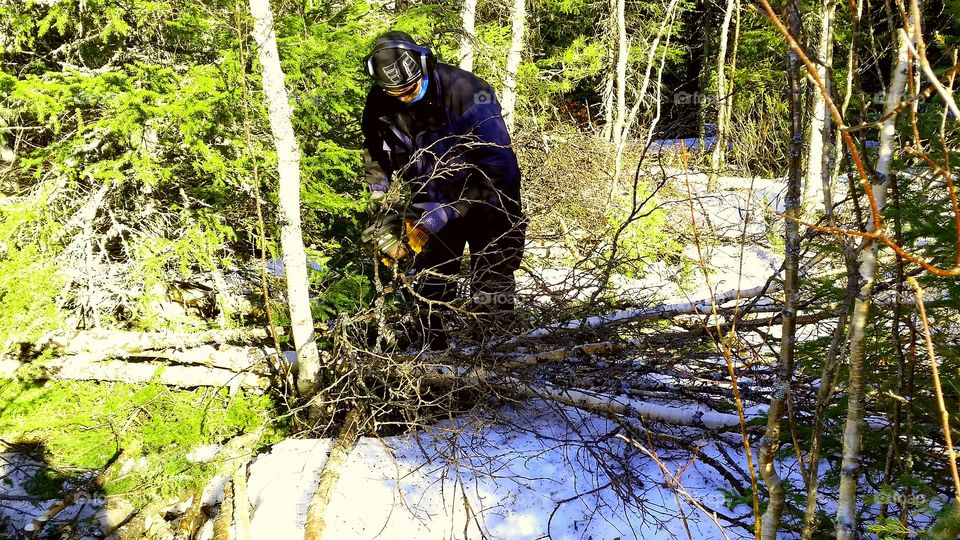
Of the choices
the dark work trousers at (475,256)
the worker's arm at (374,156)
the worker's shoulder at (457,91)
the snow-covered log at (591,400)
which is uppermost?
the worker's shoulder at (457,91)

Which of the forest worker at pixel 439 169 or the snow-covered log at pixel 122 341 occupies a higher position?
the forest worker at pixel 439 169

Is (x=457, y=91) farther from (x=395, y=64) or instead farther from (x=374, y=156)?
(x=374, y=156)

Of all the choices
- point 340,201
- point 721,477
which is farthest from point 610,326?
point 340,201

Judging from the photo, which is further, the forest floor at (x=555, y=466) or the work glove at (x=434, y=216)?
the work glove at (x=434, y=216)

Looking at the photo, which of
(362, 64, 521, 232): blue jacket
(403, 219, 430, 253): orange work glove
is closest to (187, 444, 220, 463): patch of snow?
(403, 219, 430, 253): orange work glove

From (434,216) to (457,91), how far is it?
906 mm

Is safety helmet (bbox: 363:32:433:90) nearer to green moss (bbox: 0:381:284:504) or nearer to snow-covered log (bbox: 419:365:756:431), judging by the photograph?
snow-covered log (bbox: 419:365:756:431)

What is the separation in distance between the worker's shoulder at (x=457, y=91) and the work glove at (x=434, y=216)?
69 cm

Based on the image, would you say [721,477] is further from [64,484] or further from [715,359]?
[64,484]

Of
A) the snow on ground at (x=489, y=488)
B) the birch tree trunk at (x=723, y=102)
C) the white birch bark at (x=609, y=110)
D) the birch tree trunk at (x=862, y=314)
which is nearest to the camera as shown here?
the birch tree trunk at (x=862, y=314)

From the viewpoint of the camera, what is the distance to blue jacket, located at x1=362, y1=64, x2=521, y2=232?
393 centimetres

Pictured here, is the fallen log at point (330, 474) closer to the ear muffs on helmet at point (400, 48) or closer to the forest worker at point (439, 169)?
the forest worker at point (439, 169)

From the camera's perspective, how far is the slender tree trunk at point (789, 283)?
1.50 meters

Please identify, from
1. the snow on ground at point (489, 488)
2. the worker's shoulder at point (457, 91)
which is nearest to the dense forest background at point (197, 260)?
the snow on ground at point (489, 488)
